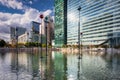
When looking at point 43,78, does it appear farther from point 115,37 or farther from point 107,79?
point 115,37

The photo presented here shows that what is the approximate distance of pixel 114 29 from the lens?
652 ft

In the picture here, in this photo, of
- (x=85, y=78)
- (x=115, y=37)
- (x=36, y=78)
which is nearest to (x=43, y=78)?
(x=36, y=78)

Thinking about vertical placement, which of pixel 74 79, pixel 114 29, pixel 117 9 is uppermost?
pixel 117 9

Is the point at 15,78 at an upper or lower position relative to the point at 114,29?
lower

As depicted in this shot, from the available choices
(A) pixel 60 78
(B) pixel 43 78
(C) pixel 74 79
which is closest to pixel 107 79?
(C) pixel 74 79

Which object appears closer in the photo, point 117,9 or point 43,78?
point 43,78

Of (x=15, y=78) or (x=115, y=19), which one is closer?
(x=15, y=78)

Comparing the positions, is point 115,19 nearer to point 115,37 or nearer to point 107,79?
point 115,37

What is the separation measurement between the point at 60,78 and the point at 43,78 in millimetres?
1866

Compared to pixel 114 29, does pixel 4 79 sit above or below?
below

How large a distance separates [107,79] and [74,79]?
3.50 meters

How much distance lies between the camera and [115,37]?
198500 millimetres

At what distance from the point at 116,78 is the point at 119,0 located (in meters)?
180

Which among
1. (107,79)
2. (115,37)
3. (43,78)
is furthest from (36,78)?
(115,37)
